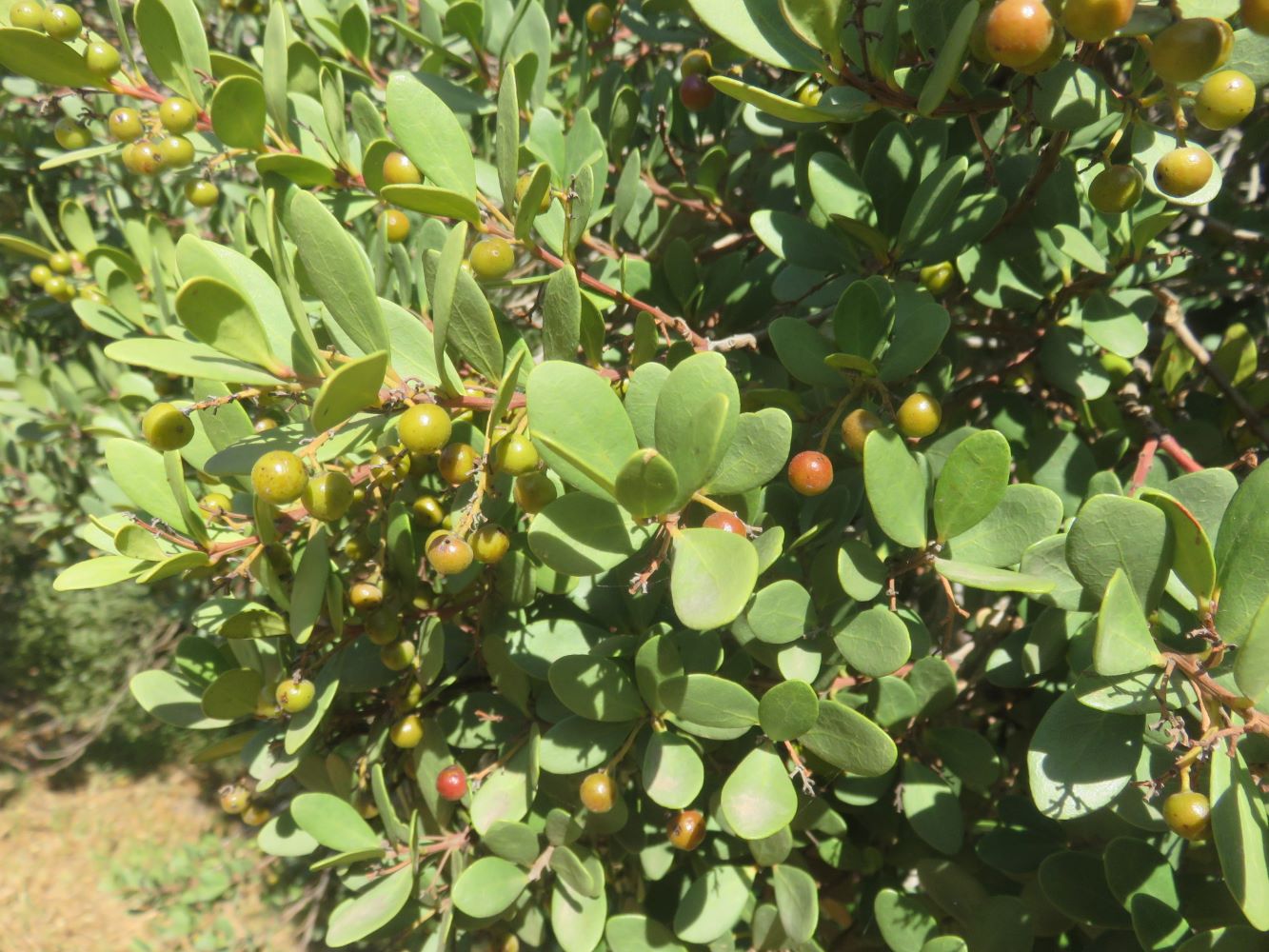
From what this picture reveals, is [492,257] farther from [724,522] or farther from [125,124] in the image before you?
[125,124]

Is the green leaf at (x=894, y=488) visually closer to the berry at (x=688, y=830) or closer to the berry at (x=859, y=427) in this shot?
the berry at (x=859, y=427)

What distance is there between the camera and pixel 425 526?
132 cm

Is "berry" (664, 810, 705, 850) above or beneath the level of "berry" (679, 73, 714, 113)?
beneath

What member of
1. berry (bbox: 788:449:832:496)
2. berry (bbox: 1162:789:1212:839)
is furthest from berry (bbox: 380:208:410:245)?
berry (bbox: 1162:789:1212:839)

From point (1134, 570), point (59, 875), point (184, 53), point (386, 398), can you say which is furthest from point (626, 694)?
point (59, 875)

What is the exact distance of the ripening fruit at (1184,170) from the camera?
0.91m

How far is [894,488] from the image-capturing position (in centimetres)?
97

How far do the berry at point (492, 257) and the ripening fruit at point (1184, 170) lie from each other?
737 millimetres

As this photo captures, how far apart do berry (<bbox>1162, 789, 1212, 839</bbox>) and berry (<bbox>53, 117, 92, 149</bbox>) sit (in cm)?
200

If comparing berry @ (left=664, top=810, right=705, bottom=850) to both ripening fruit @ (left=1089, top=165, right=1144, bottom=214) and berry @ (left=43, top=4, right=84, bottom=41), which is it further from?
berry @ (left=43, top=4, right=84, bottom=41)

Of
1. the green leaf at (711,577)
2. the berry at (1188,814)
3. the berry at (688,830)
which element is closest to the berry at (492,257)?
the green leaf at (711,577)

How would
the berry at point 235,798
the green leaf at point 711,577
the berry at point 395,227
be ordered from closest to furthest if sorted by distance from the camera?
the green leaf at point 711,577
the berry at point 395,227
the berry at point 235,798

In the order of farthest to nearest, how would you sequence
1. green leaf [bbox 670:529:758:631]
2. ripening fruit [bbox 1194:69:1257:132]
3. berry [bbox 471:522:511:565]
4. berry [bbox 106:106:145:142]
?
berry [bbox 106:106:145:142] < berry [bbox 471:522:511:565] < ripening fruit [bbox 1194:69:1257:132] < green leaf [bbox 670:529:758:631]

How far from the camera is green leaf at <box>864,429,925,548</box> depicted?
37.1 inches
